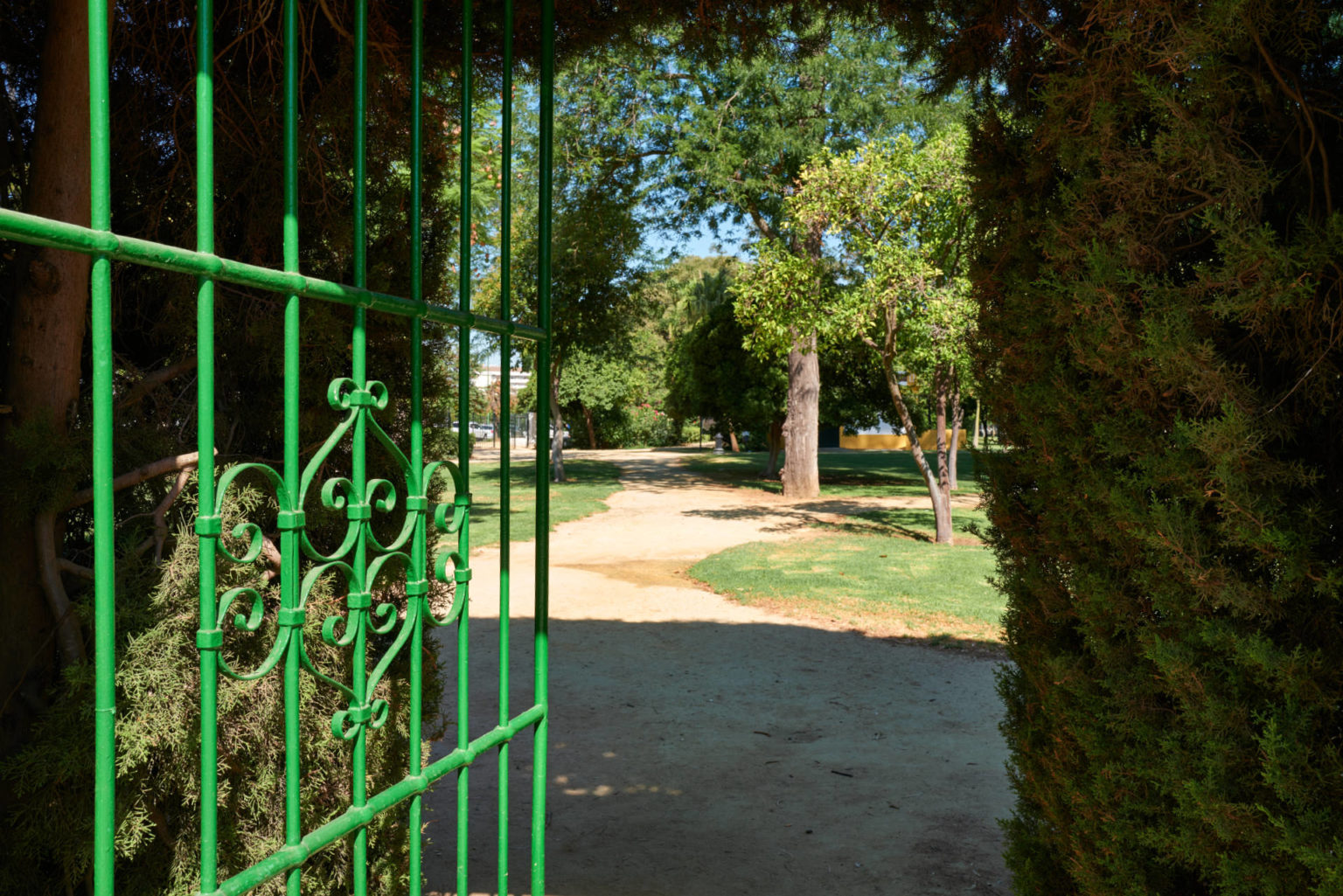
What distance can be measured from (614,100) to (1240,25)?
67.0ft

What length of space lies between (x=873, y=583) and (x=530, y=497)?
488 inches

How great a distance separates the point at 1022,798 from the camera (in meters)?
3.12

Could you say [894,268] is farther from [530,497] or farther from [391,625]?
[391,625]

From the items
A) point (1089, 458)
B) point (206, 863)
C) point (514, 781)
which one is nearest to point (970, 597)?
point (514, 781)

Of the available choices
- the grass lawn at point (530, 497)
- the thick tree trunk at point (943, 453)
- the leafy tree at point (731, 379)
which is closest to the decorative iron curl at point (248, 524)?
the grass lawn at point (530, 497)

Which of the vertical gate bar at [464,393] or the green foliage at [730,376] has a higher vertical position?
the green foliage at [730,376]

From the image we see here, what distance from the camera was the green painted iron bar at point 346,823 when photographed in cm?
162

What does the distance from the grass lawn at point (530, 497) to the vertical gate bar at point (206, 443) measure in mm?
9453

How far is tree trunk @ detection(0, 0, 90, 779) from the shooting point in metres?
2.47

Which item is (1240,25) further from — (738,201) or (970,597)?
(738,201)

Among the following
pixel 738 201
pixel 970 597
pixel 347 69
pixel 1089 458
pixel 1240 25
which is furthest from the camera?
pixel 738 201

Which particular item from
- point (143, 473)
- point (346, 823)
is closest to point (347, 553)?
point (346, 823)

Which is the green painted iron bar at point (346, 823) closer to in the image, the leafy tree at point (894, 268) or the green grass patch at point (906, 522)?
the leafy tree at point (894, 268)

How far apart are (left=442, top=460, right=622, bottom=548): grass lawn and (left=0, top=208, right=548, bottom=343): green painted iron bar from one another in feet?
29.8
